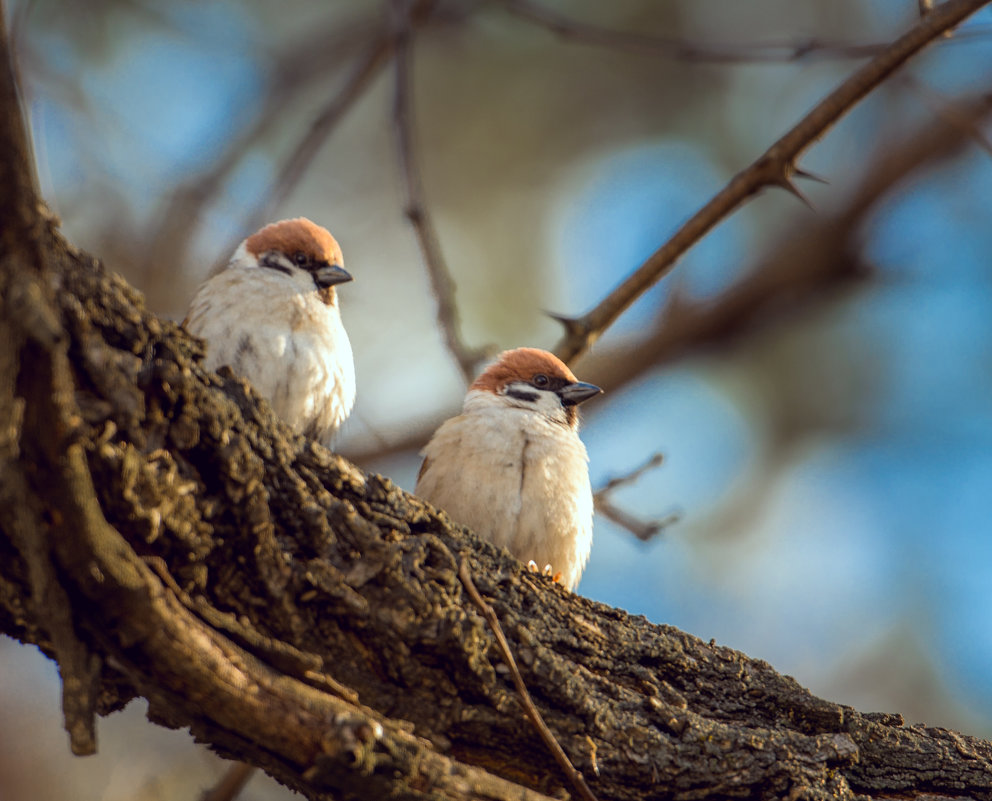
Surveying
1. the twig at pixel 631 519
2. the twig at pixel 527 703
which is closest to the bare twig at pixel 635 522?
the twig at pixel 631 519

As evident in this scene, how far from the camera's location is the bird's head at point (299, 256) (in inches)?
168

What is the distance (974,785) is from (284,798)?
443 cm

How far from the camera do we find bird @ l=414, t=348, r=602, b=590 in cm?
399

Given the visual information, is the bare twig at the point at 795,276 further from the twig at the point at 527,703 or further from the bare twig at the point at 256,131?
the twig at the point at 527,703

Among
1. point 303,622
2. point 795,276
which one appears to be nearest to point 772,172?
point 303,622

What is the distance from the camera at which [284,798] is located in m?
6.38

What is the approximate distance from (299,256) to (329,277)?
0.60ft

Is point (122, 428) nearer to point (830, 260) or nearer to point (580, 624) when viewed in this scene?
point (580, 624)

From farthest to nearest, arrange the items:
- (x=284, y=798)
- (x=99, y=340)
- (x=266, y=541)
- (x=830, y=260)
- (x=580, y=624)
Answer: (x=830, y=260), (x=284, y=798), (x=580, y=624), (x=266, y=541), (x=99, y=340)

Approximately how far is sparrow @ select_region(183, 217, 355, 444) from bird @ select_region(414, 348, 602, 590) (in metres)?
0.49

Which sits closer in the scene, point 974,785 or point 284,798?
point 974,785

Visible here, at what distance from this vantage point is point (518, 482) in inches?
160

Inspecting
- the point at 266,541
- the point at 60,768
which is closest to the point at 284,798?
the point at 60,768

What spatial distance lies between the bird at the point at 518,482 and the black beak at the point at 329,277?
2.38ft
